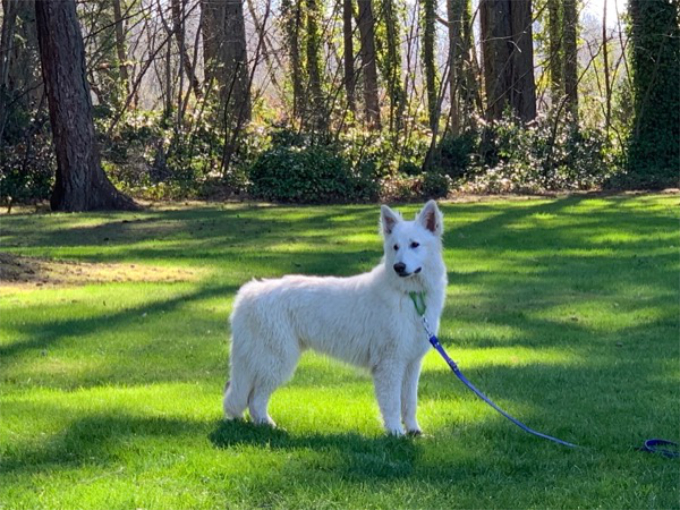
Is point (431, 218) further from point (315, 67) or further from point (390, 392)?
point (315, 67)

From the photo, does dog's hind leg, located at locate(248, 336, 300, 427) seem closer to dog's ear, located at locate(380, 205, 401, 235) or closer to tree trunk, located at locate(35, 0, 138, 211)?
dog's ear, located at locate(380, 205, 401, 235)

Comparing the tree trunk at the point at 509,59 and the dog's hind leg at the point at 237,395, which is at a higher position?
the tree trunk at the point at 509,59

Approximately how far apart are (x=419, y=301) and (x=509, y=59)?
24872 millimetres

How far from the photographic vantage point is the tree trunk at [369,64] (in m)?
30.6

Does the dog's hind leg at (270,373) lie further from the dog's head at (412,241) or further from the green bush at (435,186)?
the green bush at (435,186)

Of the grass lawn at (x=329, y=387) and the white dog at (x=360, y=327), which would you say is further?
the white dog at (x=360, y=327)

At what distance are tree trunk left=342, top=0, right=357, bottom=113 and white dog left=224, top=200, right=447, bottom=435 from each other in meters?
22.5

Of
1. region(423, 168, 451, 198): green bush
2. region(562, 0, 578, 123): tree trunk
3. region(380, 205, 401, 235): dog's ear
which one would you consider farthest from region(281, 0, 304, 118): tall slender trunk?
region(380, 205, 401, 235): dog's ear

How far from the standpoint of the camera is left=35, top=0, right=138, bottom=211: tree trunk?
21.0 metres

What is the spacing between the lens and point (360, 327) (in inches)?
243

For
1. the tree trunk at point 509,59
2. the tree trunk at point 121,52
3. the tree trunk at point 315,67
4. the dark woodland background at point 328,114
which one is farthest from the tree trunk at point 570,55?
the tree trunk at point 121,52

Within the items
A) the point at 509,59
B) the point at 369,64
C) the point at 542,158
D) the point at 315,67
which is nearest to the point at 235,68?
the point at 315,67

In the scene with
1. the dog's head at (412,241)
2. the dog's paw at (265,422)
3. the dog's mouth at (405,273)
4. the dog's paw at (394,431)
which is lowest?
the dog's paw at (394,431)

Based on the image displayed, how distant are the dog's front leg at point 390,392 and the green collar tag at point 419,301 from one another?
1.26 ft
